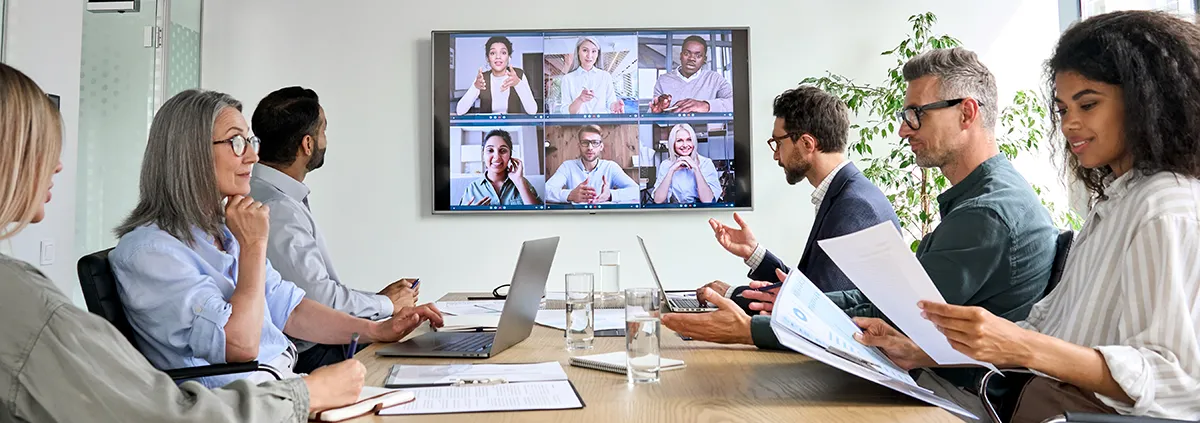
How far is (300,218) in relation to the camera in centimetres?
261

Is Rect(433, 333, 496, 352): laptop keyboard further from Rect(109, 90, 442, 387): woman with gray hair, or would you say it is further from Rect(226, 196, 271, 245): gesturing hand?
Rect(226, 196, 271, 245): gesturing hand

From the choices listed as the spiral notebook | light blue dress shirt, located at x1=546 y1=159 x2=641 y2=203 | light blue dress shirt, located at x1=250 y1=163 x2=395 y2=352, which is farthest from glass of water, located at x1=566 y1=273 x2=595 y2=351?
light blue dress shirt, located at x1=546 y1=159 x2=641 y2=203

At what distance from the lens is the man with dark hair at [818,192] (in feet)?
8.39

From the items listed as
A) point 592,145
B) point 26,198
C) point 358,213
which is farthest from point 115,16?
point 26,198

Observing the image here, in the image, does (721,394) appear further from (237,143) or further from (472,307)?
(472,307)

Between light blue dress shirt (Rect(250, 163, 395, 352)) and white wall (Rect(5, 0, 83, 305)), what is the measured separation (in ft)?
3.47

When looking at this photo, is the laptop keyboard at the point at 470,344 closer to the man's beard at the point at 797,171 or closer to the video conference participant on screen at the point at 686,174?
the man's beard at the point at 797,171

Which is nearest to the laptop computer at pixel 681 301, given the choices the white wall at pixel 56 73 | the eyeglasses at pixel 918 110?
the eyeglasses at pixel 918 110

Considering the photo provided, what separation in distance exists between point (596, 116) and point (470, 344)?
2820 millimetres

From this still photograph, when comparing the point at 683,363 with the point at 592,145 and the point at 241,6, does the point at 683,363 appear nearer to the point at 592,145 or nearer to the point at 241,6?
the point at 592,145

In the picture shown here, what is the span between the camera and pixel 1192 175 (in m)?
1.36

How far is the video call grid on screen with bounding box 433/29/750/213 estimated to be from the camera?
15.0 feet

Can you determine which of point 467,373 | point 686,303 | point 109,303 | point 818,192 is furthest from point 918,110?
point 109,303

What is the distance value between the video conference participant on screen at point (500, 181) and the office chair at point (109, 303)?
294 cm
